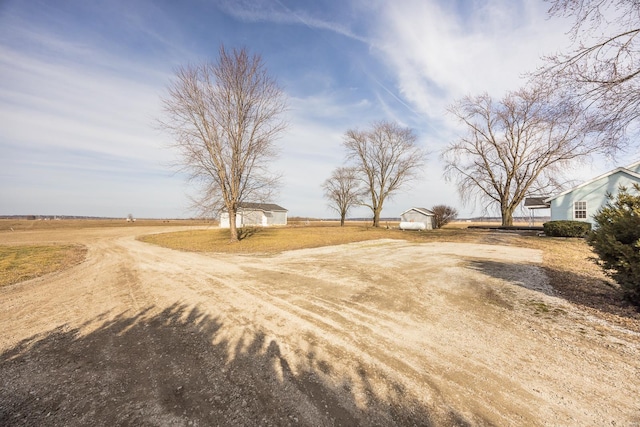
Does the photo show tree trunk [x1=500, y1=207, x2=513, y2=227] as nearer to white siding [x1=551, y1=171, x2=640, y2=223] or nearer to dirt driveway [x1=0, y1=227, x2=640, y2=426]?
white siding [x1=551, y1=171, x2=640, y2=223]

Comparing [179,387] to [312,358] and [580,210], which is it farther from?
[580,210]

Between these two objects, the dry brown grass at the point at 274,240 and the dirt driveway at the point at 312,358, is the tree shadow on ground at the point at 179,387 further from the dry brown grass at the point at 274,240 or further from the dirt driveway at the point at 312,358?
the dry brown grass at the point at 274,240

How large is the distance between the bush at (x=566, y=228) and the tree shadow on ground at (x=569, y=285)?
12.6 m

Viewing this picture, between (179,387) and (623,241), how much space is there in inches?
306

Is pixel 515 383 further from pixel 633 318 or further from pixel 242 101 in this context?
pixel 242 101

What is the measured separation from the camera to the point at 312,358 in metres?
3.16

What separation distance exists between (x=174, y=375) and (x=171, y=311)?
2342mm

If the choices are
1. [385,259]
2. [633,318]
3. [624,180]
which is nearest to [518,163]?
[624,180]

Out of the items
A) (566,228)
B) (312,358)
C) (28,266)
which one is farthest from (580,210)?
(28,266)

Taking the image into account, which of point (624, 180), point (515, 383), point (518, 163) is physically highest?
point (518, 163)

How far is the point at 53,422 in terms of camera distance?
7.06 feet

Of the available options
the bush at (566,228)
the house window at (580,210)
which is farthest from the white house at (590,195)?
the bush at (566,228)

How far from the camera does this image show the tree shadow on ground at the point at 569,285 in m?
4.70

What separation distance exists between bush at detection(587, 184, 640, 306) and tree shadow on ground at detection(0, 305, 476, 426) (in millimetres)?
4989
